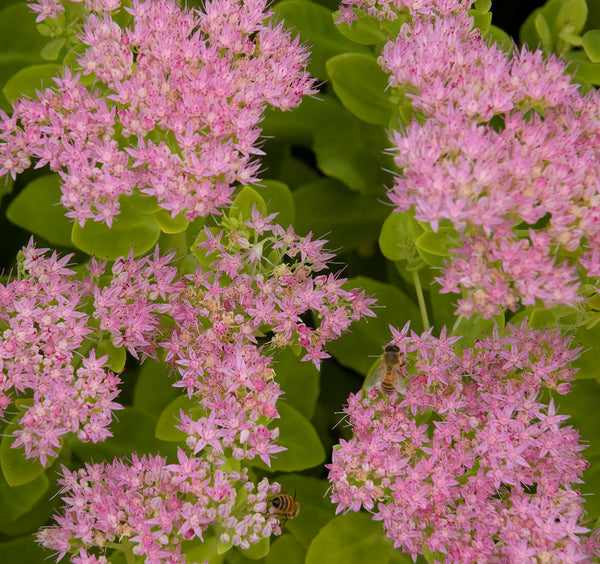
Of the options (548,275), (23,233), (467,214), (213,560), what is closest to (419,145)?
(467,214)

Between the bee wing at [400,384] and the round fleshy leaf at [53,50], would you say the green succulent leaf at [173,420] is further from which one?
the round fleshy leaf at [53,50]

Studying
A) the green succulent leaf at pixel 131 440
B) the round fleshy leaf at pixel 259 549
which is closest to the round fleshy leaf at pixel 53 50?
the green succulent leaf at pixel 131 440

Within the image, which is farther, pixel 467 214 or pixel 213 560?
pixel 213 560

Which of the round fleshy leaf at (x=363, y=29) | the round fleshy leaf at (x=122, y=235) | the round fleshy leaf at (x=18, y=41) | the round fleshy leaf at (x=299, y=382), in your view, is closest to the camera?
the round fleshy leaf at (x=122, y=235)

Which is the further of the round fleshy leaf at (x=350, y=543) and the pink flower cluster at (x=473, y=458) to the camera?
the round fleshy leaf at (x=350, y=543)

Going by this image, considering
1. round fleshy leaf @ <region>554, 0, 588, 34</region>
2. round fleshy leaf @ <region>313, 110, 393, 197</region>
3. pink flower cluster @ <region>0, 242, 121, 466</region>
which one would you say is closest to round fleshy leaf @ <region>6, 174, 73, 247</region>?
pink flower cluster @ <region>0, 242, 121, 466</region>

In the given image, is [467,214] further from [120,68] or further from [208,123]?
[120,68]
